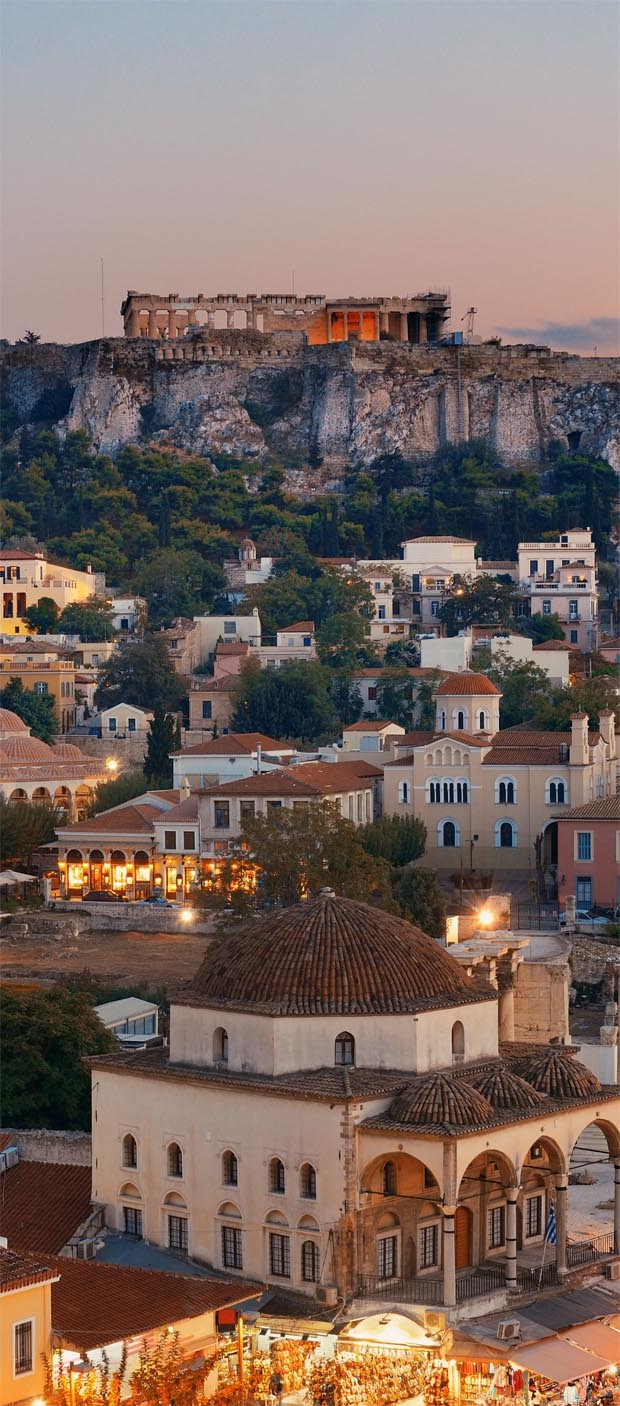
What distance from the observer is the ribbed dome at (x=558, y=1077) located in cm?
3008

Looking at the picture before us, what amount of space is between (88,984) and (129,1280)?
18.1 m

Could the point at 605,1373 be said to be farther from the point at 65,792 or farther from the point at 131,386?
the point at 131,386

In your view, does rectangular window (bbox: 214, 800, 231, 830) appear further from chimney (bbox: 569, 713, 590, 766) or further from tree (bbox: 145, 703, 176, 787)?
chimney (bbox: 569, 713, 590, 766)

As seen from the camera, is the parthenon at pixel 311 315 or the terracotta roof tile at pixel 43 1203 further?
the parthenon at pixel 311 315

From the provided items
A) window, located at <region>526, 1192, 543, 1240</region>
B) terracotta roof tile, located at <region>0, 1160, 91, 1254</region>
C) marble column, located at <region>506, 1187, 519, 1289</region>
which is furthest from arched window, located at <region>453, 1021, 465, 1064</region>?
terracotta roof tile, located at <region>0, 1160, 91, 1254</region>

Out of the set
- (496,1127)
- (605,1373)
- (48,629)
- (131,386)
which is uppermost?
(131,386)

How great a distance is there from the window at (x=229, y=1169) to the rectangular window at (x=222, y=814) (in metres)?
28.3

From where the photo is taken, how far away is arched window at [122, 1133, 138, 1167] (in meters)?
30.3

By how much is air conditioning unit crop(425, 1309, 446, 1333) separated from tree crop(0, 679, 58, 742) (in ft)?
150

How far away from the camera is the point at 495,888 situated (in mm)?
55375

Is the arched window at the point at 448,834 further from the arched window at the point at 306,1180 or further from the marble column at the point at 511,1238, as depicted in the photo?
the arched window at the point at 306,1180

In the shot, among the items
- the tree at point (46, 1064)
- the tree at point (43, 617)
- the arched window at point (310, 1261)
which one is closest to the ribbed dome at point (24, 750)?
the tree at point (43, 617)

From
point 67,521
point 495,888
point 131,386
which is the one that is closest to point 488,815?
point 495,888

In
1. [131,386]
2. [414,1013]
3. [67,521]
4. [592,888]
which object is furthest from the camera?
[131,386]
